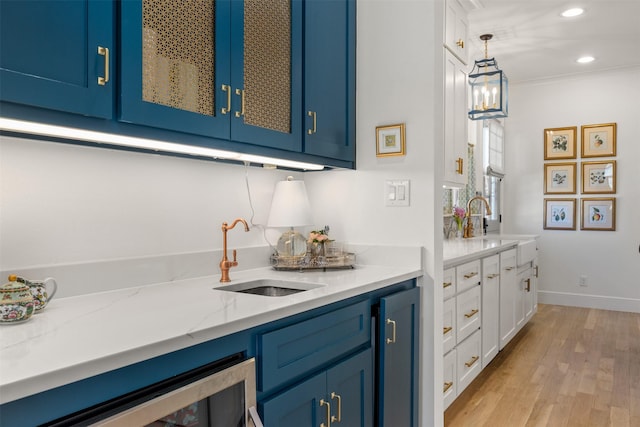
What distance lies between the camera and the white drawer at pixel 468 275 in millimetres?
2578

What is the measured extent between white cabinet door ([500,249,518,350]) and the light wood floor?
0.19m

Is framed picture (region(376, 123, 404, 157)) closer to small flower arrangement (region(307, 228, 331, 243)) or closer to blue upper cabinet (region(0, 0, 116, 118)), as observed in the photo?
small flower arrangement (region(307, 228, 331, 243))

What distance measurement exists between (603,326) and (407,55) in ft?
12.6

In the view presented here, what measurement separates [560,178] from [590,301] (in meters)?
1.47

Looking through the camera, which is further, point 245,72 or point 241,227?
point 241,227

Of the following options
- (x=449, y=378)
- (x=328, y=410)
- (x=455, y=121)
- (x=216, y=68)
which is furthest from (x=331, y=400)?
(x=455, y=121)

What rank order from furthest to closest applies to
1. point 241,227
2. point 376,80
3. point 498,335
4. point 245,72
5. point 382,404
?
point 498,335 → point 376,80 → point 241,227 → point 382,404 → point 245,72

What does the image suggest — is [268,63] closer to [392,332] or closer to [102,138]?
[102,138]

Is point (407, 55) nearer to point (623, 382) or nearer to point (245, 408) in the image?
point (245, 408)

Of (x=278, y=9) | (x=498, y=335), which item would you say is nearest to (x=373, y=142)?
(x=278, y=9)

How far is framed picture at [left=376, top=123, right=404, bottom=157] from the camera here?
6.97ft

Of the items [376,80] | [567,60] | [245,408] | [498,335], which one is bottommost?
[498,335]

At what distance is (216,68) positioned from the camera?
1.51m

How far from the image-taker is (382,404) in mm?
1746
